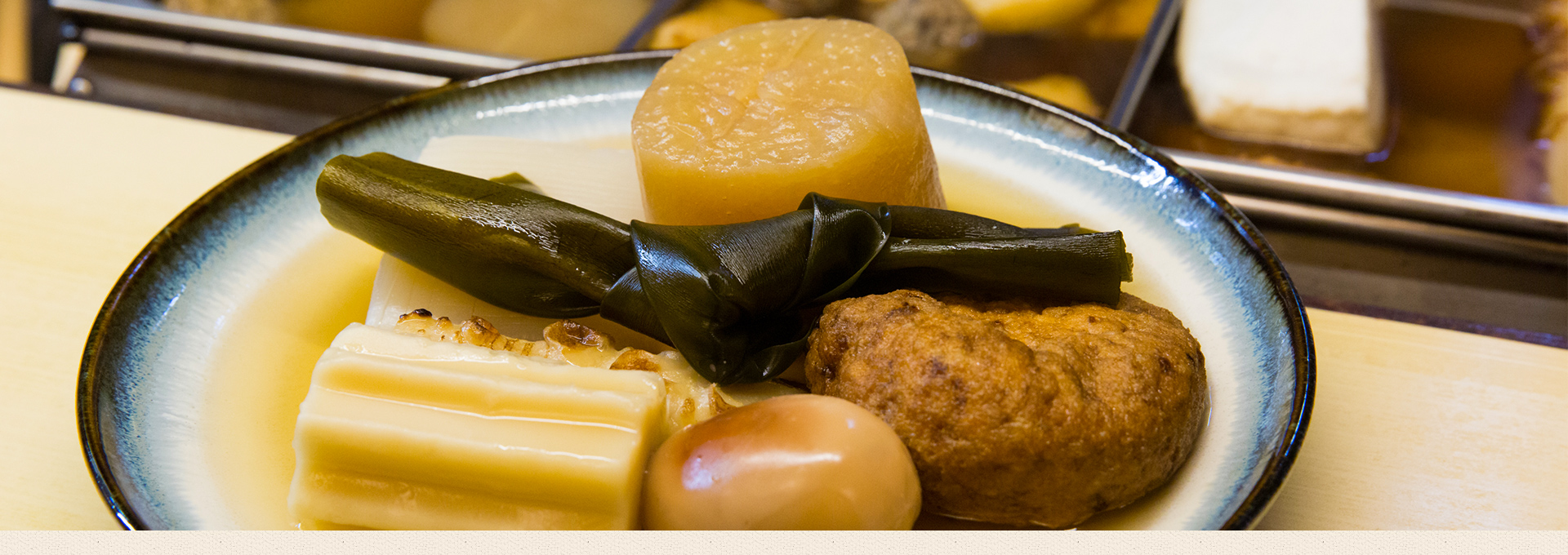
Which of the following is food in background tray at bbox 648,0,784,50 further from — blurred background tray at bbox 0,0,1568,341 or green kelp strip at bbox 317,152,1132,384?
green kelp strip at bbox 317,152,1132,384

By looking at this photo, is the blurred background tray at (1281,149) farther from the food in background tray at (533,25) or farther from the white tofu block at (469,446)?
the white tofu block at (469,446)

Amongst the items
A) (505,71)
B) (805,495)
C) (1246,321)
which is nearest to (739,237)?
(805,495)

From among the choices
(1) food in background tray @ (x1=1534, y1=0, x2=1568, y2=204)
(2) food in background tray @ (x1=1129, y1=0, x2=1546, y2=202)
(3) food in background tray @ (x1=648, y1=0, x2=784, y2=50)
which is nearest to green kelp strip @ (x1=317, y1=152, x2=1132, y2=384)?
(2) food in background tray @ (x1=1129, y1=0, x2=1546, y2=202)

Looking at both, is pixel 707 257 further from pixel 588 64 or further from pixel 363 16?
pixel 363 16

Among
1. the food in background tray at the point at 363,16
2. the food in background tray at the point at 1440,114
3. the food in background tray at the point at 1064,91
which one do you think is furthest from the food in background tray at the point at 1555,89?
the food in background tray at the point at 363,16

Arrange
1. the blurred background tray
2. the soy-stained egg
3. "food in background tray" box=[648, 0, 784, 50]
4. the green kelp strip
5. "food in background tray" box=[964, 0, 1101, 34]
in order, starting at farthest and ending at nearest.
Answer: "food in background tray" box=[964, 0, 1101, 34] < "food in background tray" box=[648, 0, 784, 50] < the blurred background tray < the green kelp strip < the soy-stained egg

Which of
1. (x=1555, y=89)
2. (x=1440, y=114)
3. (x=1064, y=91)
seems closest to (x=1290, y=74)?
(x=1440, y=114)
